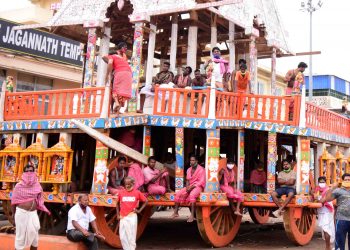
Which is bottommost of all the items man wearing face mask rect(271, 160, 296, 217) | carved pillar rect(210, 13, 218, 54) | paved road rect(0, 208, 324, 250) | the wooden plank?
paved road rect(0, 208, 324, 250)

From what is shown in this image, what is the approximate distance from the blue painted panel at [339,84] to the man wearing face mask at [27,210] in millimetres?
37506

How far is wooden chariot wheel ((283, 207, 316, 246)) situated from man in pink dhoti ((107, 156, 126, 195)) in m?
3.72

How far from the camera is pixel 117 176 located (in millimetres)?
10141

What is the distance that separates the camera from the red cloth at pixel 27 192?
25.3 feet

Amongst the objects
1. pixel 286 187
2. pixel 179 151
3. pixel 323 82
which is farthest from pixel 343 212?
pixel 323 82

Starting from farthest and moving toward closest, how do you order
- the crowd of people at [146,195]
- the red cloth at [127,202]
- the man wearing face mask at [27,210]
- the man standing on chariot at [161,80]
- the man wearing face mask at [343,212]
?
the man standing on chariot at [161,80] → the red cloth at [127,202] → the man wearing face mask at [343,212] → the crowd of people at [146,195] → the man wearing face mask at [27,210]

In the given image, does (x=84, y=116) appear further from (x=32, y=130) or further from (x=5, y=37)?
(x=5, y=37)

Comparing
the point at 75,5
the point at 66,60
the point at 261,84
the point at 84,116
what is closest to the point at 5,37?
the point at 66,60

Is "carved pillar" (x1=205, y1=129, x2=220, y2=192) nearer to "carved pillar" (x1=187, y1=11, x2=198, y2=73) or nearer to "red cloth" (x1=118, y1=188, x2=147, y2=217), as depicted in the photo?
"red cloth" (x1=118, y1=188, x2=147, y2=217)

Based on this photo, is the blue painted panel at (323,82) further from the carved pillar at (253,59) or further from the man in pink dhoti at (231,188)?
the man in pink dhoti at (231,188)

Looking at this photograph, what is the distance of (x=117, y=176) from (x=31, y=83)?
12.4 meters

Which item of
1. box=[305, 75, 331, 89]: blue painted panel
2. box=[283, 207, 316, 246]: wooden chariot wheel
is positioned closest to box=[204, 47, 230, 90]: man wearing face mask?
box=[283, 207, 316, 246]: wooden chariot wheel

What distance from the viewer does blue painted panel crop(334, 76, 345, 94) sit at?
4147 centimetres

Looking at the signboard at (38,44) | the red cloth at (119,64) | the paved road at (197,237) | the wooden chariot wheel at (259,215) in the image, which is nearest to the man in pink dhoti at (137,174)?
the paved road at (197,237)
